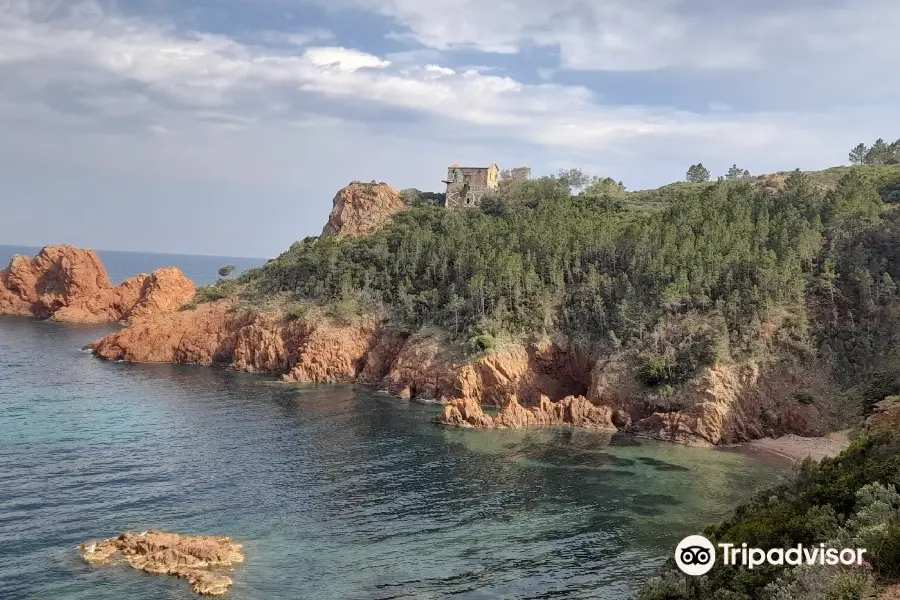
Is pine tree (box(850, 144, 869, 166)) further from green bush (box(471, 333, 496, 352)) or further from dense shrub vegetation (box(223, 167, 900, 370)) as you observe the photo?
green bush (box(471, 333, 496, 352))

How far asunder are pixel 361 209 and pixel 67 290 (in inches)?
2581

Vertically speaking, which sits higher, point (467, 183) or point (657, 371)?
point (467, 183)

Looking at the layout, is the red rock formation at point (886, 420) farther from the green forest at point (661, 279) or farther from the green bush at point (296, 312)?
the green bush at point (296, 312)

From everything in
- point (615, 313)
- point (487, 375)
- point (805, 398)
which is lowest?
point (805, 398)

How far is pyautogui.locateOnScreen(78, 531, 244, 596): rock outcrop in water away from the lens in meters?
32.1

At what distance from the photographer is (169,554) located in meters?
32.9

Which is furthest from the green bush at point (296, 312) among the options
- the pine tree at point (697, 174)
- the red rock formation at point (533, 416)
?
the pine tree at point (697, 174)

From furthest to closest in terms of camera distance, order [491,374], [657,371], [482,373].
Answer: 1. [482,373]
2. [491,374]
3. [657,371]

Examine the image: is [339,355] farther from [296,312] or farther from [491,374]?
[491,374]

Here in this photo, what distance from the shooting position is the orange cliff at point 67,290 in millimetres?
130875

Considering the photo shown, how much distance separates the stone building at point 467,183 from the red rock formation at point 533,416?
202 feet

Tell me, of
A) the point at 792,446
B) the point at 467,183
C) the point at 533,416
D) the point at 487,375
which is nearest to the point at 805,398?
the point at 792,446

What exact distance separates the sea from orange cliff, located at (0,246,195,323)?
2509 inches

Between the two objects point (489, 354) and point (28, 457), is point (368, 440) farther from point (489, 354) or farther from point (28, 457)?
point (28, 457)
